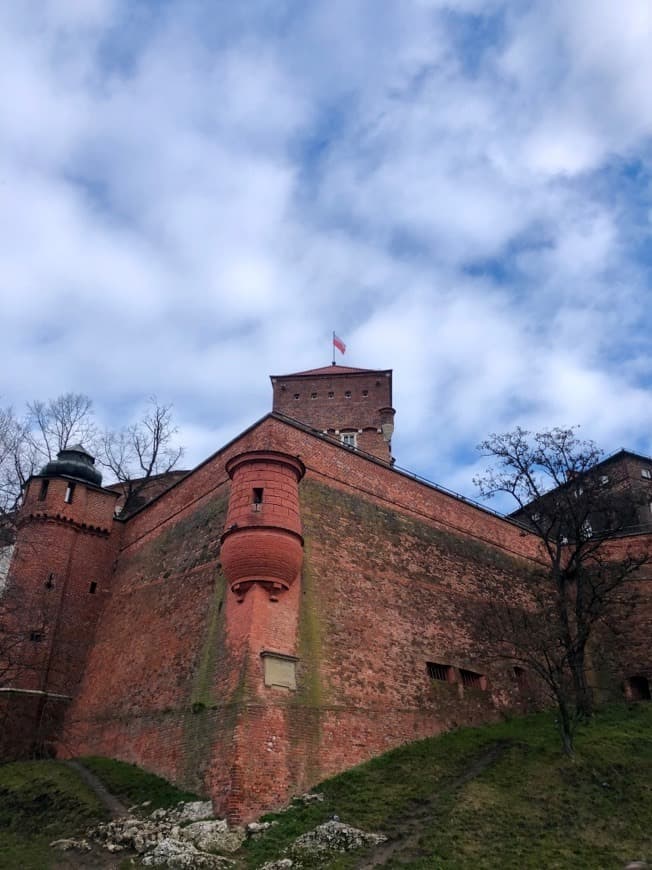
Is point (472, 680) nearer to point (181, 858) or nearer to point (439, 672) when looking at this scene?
point (439, 672)

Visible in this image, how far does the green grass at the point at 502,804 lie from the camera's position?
13.9m

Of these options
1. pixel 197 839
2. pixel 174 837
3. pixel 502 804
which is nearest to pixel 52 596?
pixel 174 837

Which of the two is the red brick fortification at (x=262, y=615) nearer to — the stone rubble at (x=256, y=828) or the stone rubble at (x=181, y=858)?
the stone rubble at (x=256, y=828)

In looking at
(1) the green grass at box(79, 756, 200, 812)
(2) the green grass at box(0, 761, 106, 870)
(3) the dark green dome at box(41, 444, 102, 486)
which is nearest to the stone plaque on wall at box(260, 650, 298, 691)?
(1) the green grass at box(79, 756, 200, 812)

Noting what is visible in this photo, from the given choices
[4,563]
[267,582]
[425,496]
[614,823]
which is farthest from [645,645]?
[4,563]

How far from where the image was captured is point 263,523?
19.8 metres

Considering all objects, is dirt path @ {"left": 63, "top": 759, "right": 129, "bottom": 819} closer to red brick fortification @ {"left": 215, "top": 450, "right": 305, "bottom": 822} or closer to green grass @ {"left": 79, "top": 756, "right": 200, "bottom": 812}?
green grass @ {"left": 79, "top": 756, "right": 200, "bottom": 812}

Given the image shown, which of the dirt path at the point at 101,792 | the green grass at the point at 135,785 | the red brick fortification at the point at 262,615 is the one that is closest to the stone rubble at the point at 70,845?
the dirt path at the point at 101,792

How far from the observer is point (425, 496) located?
27.1 m

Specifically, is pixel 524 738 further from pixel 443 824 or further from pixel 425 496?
pixel 425 496

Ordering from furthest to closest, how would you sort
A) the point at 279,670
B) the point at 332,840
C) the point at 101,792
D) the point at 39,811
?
1. the point at 101,792
2. the point at 279,670
3. the point at 39,811
4. the point at 332,840

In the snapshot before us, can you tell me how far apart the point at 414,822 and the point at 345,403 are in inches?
A: 1067

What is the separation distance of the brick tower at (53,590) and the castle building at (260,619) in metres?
0.05

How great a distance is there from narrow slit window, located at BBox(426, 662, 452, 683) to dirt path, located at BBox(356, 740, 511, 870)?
2938 mm
